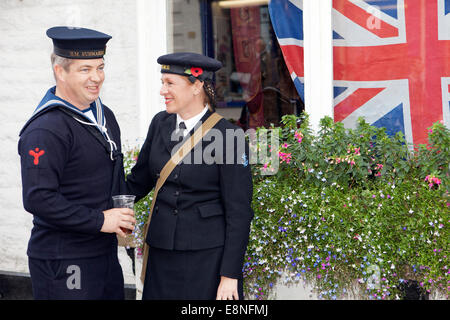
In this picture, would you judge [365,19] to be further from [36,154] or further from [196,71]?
[36,154]

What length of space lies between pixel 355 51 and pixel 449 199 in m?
1.49

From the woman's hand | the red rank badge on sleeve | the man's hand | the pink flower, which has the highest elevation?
the pink flower

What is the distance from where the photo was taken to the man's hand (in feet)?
8.46

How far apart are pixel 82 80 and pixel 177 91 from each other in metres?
0.50

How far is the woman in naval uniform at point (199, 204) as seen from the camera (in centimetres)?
275

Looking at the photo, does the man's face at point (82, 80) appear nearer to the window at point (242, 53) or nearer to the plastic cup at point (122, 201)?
the plastic cup at point (122, 201)

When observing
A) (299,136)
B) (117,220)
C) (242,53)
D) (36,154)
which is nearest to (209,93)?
(117,220)

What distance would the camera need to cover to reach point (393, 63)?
4.22m

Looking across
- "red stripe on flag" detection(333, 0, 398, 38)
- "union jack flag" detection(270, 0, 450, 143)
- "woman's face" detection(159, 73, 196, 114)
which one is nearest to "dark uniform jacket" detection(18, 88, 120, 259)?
"woman's face" detection(159, 73, 196, 114)

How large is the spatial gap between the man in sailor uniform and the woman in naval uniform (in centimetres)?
28

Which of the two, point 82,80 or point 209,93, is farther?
point 209,93

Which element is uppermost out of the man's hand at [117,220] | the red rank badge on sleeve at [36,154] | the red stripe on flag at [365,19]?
the red stripe on flag at [365,19]

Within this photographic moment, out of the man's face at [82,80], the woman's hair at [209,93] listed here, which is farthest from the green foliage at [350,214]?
the man's face at [82,80]

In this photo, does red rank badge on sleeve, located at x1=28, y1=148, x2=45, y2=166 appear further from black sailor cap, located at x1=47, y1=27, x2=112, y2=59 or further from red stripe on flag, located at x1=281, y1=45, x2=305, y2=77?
red stripe on flag, located at x1=281, y1=45, x2=305, y2=77
